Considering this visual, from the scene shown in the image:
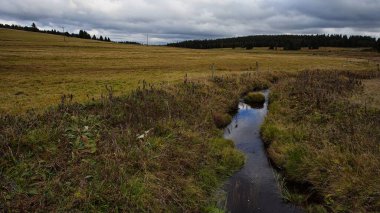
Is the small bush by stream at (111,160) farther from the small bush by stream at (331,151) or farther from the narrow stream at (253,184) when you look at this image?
the small bush by stream at (331,151)

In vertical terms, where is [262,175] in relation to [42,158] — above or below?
below

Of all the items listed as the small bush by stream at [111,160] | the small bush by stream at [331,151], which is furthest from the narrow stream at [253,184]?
the small bush by stream at [111,160]

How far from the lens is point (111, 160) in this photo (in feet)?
26.5

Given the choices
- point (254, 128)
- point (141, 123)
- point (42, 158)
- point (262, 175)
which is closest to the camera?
point (42, 158)

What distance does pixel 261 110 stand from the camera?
20.6 m

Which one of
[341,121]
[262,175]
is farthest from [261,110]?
[262,175]

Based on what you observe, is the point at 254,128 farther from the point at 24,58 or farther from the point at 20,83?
the point at 24,58

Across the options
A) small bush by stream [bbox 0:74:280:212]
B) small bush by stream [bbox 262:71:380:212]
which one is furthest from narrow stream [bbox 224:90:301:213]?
small bush by stream [bbox 0:74:280:212]

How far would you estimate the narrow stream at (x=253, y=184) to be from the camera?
27.2ft

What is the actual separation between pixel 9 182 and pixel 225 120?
37.7ft

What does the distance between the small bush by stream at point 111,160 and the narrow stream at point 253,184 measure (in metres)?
0.54

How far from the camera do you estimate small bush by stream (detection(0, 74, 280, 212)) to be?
22.2 feet

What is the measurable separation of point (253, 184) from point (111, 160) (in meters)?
4.53

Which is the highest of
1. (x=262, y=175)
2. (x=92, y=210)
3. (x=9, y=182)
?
(x=9, y=182)
